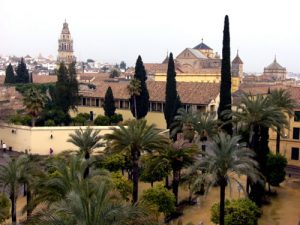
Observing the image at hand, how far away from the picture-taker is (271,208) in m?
32.0

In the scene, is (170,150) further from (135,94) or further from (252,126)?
(135,94)

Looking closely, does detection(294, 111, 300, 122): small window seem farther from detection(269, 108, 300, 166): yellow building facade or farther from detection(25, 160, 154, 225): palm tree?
detection(25, 160, 154, 225): palm tree

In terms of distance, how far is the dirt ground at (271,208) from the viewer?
2921 cm

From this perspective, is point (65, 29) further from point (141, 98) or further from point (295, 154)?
point (295, 154)

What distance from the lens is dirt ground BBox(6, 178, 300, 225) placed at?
29.2 meters

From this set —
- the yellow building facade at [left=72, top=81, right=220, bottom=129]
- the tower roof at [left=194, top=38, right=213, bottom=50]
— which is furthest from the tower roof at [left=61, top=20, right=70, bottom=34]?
the yellow building facade at [left=72, top=81, right=220, bottom=129]

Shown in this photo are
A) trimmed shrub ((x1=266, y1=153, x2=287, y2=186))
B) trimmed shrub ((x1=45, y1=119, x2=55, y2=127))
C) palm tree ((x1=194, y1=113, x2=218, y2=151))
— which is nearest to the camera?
trimmed shrub ((x1=266, y1=153, x2=287, y2=186))

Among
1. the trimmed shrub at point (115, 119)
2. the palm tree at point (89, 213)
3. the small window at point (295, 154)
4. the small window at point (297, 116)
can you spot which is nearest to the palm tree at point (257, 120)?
the small window at point (297, 116)

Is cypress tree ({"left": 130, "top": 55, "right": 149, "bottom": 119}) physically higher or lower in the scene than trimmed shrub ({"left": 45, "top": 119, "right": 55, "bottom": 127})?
higher

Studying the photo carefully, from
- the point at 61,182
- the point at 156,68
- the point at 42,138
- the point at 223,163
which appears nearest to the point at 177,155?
the point at 223,163

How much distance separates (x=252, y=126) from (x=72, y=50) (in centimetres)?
12302

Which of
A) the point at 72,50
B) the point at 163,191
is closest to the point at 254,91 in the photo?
the point at 163,191

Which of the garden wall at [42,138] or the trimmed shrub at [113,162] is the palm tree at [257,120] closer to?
the trimmed shrub at [113,162]

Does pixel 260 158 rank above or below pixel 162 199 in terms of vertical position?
above
